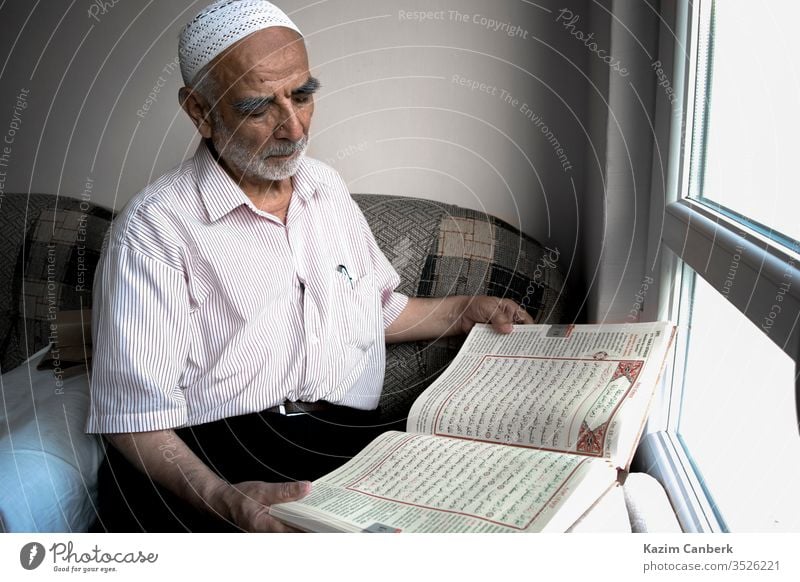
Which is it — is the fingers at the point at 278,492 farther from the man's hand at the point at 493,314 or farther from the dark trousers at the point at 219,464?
the man's hand at the point at 493,314

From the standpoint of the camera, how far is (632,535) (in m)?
0.67

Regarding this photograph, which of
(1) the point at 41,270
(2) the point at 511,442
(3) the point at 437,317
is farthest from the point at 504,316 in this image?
(1) the point at 41,270

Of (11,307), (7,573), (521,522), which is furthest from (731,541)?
(11,307)

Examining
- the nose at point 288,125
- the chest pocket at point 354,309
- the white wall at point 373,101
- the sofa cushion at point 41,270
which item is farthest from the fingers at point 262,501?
the white wall at point 373,101

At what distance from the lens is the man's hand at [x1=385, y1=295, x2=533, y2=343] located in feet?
3.36

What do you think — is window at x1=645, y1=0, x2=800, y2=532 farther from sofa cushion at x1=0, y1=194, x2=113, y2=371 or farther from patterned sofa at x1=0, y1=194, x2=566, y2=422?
sofa cushion at x1=0, y1=194, x2=113, y2=371

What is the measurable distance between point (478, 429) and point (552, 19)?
62cm

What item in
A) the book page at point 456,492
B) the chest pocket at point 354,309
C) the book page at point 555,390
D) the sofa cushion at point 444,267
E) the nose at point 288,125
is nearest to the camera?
the book page at point 456,492

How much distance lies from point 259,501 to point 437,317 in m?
0.41

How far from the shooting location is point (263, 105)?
0.85 m

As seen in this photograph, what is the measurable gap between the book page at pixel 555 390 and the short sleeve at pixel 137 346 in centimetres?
26

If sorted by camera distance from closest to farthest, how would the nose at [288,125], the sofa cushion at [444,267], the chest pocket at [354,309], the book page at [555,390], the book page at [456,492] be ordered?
the book page at [456,492] < the book page at [555,390] < the nose at [288,125] < the chest pocket at [354,309] < the sofa cushion at [444,267]

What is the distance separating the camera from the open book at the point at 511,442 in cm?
65

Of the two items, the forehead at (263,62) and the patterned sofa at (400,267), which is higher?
the forehead at (263,62)
